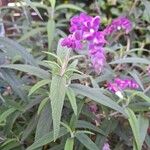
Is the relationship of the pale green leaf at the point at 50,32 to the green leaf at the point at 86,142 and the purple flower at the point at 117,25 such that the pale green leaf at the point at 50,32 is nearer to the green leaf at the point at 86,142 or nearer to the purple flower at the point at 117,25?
the purple flower at the point at 117,25

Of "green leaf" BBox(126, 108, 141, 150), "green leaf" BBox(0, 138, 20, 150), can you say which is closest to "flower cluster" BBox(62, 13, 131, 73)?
"green leaf" BBox(126, 108, 141, 150)

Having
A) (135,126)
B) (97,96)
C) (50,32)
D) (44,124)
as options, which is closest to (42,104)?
(44,124)

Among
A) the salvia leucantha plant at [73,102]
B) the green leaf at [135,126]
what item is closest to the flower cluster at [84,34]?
the salvia leucantha plant at [73,102]

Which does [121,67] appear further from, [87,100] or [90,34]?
[90,34]

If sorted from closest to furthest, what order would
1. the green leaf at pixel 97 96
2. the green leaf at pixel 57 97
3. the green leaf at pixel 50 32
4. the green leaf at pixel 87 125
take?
1. the green leaf at pixel 57 97
2. the green leaf at pixel 97 96
3. the green leaf at pixel 87 125
4. the green leaf at pixel 50 32

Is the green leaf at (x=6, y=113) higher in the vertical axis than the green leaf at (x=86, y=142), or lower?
higher

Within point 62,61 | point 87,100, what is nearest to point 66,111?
point 87,100

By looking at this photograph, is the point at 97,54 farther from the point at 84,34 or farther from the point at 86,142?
the point at 86,142

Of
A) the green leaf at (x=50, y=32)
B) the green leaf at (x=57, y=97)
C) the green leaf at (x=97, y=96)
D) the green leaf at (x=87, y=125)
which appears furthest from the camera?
the green leaf at (x=50, y=32)

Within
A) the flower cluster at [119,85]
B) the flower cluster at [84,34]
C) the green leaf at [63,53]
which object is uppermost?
→ the flower cluster at [84,34]
